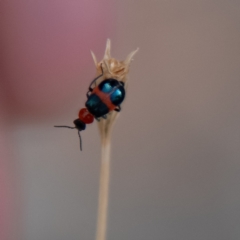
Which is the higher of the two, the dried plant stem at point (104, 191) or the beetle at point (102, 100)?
the beetle at point (102, 100)

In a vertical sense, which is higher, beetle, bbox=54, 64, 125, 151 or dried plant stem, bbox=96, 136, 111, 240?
beetle, bbox=54, 64, 125, 151

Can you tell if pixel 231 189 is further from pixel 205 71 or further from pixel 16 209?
pixel 16 209

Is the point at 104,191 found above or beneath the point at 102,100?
beneath
